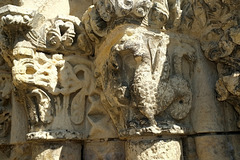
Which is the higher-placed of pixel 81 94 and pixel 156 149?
pixel 81 94

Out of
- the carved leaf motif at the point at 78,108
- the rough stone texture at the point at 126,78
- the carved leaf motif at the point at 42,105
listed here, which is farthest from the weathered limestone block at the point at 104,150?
the carved leaf motif at the point at 42,105

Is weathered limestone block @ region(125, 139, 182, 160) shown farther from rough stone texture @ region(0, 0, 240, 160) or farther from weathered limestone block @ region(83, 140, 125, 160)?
weathered limestone block @ region(83, 140, 125, 160)

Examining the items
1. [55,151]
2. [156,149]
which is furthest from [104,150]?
[156,149]

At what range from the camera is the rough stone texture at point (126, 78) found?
1.39 m

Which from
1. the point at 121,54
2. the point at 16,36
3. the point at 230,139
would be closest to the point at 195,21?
the point at 121,54

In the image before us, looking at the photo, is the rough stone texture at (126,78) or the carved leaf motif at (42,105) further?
the carved leaf motif at (42,105)

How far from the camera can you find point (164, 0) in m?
1.49

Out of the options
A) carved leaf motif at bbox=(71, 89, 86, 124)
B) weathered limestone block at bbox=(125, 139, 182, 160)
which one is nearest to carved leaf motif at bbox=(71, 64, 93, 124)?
carved leaf motif at bbox=(71, 89, 86, 124)

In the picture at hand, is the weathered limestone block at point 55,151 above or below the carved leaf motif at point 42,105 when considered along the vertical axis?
below

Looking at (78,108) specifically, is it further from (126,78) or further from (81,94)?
(126,78)

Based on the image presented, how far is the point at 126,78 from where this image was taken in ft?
4.83

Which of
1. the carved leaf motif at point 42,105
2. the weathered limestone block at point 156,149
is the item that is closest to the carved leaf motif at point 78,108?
the carved leaf motif at point 42,105

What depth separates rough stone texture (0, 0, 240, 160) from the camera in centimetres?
139

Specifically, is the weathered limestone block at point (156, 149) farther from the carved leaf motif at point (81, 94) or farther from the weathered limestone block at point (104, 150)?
the carved leaf motif at point (81, 94)
